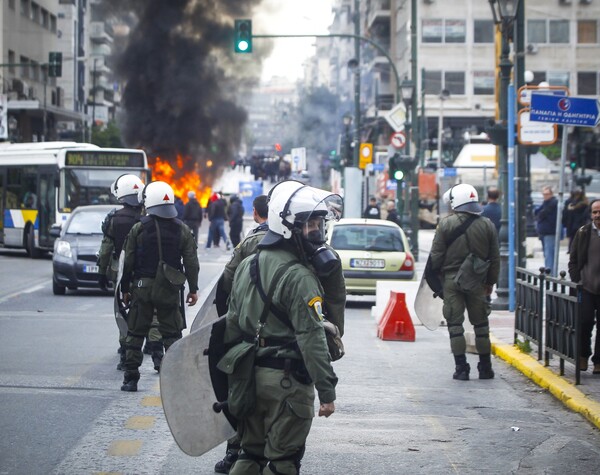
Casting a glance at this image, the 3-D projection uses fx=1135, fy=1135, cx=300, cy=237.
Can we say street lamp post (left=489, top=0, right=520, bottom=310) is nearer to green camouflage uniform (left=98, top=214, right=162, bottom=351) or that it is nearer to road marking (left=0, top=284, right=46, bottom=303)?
green camouflage uniform (left=98, top=214, right=162, bottom=351)

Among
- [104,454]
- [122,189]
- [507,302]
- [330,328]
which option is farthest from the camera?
[507,302]

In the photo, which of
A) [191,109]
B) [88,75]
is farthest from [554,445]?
[88,75]

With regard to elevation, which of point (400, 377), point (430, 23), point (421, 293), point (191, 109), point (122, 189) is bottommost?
point (400, 377)

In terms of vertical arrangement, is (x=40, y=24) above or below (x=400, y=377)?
above

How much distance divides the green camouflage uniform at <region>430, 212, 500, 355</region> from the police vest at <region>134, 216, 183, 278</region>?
240 cm

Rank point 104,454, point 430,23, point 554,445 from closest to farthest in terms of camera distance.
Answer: point 104,454
point 554,445
point 430,23

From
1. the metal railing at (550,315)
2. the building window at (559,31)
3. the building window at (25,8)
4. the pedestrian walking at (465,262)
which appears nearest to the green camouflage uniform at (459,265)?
the pedestrian walking at (465,262)

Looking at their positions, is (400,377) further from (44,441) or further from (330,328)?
(330,328)

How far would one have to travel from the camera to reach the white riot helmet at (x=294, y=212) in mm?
5098

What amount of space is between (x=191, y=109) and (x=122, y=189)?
1601 inches

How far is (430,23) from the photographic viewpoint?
65000mm

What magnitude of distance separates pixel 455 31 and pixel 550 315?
187 feet

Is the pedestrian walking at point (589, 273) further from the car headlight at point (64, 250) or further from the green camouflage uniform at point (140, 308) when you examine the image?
the car headlight at point (64, 250)

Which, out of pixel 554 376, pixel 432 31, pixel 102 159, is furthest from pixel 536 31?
pixel 554 376
